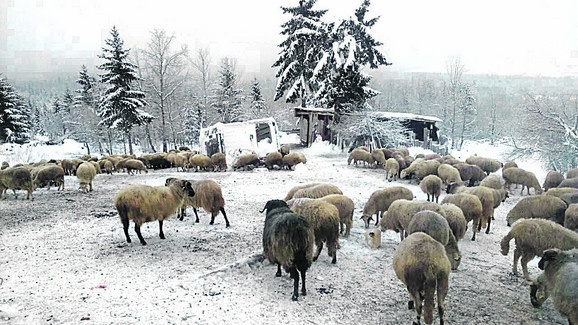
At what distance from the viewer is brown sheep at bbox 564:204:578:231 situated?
6.06m

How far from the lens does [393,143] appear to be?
24.4 m

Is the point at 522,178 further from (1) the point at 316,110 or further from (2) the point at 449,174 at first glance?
(1) the point at 316,110

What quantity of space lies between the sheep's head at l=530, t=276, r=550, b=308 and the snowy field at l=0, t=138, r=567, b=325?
14 centimetres

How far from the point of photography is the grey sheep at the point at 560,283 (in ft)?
Answer: 11.0

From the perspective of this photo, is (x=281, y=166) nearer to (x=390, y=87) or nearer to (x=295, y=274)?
(x=295, y=274)

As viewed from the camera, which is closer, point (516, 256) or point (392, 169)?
point (516, 256)

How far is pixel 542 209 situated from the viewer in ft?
Answer: 22.1

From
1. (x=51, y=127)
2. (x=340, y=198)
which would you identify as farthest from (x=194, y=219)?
(x=51, y=127)

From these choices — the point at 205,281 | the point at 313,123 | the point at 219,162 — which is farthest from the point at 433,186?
the point at 313,123

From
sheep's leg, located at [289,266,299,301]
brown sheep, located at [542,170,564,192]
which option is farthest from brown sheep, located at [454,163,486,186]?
sheep's leg, located at [289,266,299,301]

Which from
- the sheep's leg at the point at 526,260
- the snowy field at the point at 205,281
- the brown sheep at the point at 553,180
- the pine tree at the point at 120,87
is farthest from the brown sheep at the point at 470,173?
the pine tree at the point at 120,87

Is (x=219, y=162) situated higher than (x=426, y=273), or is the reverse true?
(x=426, y=273)

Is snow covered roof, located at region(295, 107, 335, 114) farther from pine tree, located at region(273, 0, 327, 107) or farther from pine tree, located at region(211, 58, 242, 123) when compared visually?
pine tree, located at region(211, 58, 242, 123)

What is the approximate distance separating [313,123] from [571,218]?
87.0ft
